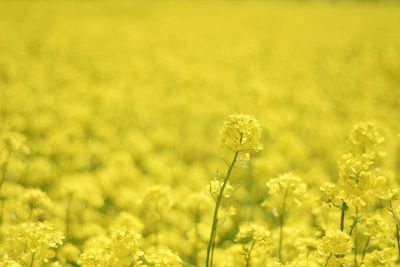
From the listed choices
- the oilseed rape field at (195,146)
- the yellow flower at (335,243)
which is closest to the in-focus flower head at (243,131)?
the oilseed rape field at (195,146)

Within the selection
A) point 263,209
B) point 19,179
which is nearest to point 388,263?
point 263,209

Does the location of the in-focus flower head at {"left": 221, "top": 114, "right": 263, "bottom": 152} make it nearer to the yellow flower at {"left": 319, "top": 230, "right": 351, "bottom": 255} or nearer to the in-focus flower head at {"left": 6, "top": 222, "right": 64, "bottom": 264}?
the yellow flower at {"left": 319, "top": 230, "right": 351, "bottom": 255}

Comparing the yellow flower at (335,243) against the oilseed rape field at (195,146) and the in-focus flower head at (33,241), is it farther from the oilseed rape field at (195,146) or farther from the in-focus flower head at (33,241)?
the in-focus flower head at (33,241)

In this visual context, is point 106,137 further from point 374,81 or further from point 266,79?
point 374,81

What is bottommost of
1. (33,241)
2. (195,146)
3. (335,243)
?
(33,241)

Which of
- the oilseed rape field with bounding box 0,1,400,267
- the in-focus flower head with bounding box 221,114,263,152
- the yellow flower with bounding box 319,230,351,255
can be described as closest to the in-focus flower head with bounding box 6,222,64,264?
the oilseed rape field with bounding box 0,1,400,267

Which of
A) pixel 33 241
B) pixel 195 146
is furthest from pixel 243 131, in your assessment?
pixel 195 146

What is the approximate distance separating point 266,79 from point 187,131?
3.83m

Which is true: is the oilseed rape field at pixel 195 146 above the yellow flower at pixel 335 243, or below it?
above

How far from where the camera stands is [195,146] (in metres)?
7.30

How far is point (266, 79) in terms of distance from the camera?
11.2 meters

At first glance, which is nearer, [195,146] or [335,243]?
[335,243]

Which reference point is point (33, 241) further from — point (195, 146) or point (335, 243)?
point (195, 146)

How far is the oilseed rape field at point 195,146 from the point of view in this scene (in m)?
2.66
